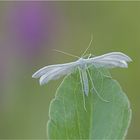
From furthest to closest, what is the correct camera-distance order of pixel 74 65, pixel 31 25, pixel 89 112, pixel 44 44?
pixel 44 44 < pixel 31 25 < pixel 74 65 < pixel 89 112

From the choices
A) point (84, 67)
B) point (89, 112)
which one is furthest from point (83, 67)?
point (89, 112)

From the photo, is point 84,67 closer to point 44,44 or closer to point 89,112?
point 89,112

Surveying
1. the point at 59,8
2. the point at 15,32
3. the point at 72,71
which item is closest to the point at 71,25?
the point at 59,8

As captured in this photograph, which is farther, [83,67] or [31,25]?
[31,25]

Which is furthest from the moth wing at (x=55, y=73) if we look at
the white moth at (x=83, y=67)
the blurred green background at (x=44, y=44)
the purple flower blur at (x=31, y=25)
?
the purple flower blur at (x=31, y=25)

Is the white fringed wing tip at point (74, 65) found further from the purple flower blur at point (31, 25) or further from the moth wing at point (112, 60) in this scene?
the purple flower blur at point (31, 25)

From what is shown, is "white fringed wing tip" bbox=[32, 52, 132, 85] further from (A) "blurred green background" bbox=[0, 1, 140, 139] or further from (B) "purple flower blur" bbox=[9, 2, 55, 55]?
(B) "purple flower blur" bbox=[9, 2, 55, 55]

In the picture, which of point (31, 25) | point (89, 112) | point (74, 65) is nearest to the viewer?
point (89, 112)
